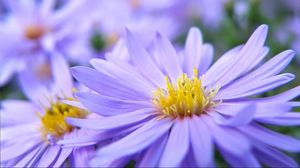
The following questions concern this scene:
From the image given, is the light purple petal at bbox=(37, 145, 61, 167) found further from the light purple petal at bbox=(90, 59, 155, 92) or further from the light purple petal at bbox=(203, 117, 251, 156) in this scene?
the light purple petal at bbox=(203, 117, 251, 156)

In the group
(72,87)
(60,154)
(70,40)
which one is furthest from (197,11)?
(60,154)

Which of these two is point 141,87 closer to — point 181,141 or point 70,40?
point 181,141

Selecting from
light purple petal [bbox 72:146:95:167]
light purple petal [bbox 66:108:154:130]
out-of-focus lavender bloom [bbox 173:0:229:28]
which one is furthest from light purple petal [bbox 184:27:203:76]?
out-of-focus lavender bloom [bbox 173:0:229:28]

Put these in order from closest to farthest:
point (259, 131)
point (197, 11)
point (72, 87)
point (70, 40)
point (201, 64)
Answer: point (259, 131)
point (201, 64)
point (72, 87)
point (70, 40)
point (197, 11)

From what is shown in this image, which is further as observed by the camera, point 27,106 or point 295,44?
point 295,44

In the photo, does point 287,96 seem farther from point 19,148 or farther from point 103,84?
point 19,148

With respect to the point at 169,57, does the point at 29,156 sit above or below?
below

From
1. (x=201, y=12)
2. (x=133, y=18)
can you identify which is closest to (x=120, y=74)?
(x=133, y=18)
